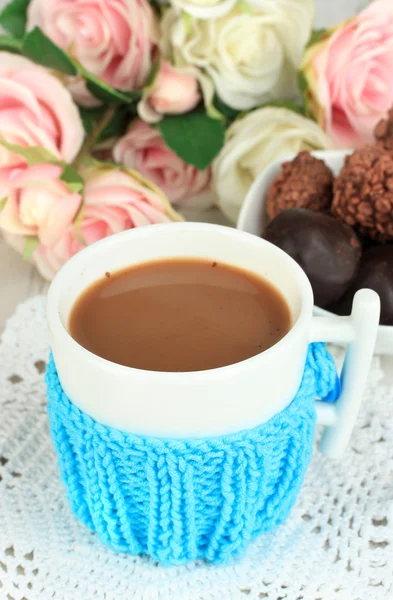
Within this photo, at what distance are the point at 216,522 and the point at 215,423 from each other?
0.10 meters

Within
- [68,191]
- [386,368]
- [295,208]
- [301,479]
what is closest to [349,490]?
[301,479]

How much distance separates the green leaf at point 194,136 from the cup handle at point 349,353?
440 mm

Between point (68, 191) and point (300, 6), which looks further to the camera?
point (300, 6)

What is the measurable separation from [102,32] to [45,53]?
77 millimetres

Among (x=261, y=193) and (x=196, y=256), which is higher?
(x=196, y=256)

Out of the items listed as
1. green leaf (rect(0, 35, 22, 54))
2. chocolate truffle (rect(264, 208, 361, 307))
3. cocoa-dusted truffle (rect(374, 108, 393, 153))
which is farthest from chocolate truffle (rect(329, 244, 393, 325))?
green leaf (rect(0, 35, 22, 54))

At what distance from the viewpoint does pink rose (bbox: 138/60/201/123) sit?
2.85ft

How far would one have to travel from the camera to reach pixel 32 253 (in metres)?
0.83

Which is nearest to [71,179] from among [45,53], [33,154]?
[33,154]

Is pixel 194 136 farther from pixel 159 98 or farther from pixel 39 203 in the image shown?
pixel 39 203

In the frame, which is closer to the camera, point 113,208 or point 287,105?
point 113,208

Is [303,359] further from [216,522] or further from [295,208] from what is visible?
[295,208]

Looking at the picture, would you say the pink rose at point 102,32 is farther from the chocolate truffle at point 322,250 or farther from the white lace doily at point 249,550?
the white lace doily at point 249,550

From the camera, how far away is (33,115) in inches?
30.6
